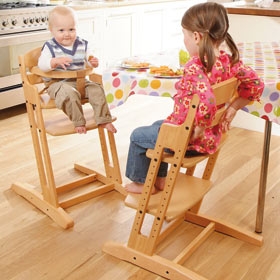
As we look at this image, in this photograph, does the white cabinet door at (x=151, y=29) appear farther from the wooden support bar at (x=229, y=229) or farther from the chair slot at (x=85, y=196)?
the wooden support bar at (x=229, y=229)

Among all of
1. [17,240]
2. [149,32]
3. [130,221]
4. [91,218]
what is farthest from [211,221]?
[149,32]

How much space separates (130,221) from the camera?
2234 mm

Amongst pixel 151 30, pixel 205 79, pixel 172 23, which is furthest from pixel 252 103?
pixel 172 23

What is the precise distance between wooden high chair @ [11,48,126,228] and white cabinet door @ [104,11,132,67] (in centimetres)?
231

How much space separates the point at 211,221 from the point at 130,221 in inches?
15.7

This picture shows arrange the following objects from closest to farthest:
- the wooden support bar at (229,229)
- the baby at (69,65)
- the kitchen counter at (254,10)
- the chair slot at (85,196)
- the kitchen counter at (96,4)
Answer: the wooden support bar at (229,229) < the baby at (69,65) < the chair slot at (85,196) < the kitchen counter at (254,10) < the kitchen counter at (96,4)

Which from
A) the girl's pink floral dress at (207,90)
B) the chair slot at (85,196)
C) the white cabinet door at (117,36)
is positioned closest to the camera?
the girl's pink floral dress at (207,90)

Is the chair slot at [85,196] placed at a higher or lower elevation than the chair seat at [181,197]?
lower

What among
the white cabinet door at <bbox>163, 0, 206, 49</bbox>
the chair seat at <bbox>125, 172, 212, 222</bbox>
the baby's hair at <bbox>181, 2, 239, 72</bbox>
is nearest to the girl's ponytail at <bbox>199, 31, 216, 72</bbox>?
the baby's hair at <bbox>181, 2, 239, 72</bbox>

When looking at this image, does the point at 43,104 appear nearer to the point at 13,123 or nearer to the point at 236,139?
the point at 13,123

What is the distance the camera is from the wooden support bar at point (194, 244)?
1.84 metres

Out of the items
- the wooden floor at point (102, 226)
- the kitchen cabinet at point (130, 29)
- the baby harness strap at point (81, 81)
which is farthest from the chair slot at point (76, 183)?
the kitchen cabinet at point (130, 29)

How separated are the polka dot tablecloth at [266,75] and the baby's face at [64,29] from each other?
86cm

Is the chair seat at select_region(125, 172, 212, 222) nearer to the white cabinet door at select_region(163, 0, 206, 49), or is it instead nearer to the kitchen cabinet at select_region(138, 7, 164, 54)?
the kitchen cabinet at select_region(138, 7, 164, 54)
